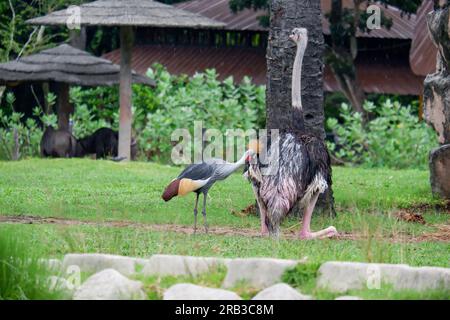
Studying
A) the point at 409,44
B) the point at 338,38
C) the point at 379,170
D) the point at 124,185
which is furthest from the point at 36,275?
the point at 409,44

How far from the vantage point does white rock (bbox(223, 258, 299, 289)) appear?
891 cm

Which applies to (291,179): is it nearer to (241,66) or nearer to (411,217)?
(411,217)

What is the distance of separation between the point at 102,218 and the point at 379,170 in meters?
8.89

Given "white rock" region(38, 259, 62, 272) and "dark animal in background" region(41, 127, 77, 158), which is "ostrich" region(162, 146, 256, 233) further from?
"dark animal in background" region(41, 127, 77, 158)

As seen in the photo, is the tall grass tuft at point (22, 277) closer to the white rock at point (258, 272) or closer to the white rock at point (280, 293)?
the white rock at point (258, 272)

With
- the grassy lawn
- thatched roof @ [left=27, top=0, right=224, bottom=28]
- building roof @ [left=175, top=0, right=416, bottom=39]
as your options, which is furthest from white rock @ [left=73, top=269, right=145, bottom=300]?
building roof @ [left=175, top=0, right=416, bottom=39]

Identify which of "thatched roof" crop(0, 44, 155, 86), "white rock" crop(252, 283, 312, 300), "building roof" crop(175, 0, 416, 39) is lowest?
"white rock" crop(252, 283, 312, 300)

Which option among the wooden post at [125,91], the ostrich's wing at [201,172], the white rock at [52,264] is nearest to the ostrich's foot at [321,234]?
the ostrich's wing at [201,172]

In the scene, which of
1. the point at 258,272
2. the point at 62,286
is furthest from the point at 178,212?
the point at 62,286

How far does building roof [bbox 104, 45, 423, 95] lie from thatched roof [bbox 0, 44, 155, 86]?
718 cm

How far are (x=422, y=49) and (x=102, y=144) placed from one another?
8.80 metres

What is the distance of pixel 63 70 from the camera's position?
71.1ft

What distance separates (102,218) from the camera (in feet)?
44.7

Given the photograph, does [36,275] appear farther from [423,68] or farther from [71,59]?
[423,68]
